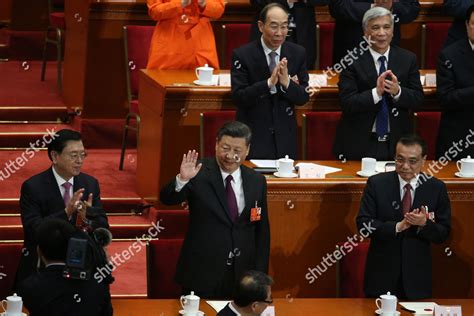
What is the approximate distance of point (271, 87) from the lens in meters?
7.12

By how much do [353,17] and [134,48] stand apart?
5.28 feet

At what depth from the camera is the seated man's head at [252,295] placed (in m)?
5.09

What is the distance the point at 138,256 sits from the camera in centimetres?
774

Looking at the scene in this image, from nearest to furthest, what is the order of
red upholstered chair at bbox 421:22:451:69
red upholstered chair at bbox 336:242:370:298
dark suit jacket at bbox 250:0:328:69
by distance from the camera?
red upholstered chair at bbox 336:242:370:298
dark suit jacket at bbox 250:0:328:69
red upholstered chair at bbox 421:22:451:69

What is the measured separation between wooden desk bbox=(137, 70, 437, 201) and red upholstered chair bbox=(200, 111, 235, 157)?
0.27 metres

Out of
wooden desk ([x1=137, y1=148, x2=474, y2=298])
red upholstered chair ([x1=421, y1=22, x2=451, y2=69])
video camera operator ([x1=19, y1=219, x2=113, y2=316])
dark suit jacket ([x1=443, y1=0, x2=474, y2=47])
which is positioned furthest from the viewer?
red upholstered chair ([x1=421, y1=22, x2=451, y2=69])

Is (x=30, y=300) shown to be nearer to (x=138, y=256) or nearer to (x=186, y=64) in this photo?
(x=138, y=256)

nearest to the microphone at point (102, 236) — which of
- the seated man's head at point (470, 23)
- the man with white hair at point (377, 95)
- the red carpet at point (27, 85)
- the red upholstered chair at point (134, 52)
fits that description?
the man with white hair at point (377, 95)

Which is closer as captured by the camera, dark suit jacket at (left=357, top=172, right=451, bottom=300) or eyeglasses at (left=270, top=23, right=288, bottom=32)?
dark suit jacket at (left=357, top=172, right=451, bottom=300)

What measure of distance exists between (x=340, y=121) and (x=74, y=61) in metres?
2.95

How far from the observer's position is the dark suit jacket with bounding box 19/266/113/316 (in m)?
5.03

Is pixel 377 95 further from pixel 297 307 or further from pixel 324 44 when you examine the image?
pixel 324 44

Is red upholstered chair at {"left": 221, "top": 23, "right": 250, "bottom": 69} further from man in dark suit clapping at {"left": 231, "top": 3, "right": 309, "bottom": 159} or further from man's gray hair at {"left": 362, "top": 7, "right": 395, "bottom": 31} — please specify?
man's gray hair at {"left": 362, "top": 7, "right": 395, "bottom": 31}

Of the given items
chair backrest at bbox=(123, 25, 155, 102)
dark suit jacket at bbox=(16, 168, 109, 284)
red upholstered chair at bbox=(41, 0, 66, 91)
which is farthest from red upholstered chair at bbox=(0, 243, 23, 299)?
red upholstered chair at bbox=(41, 0, 66, 91)
